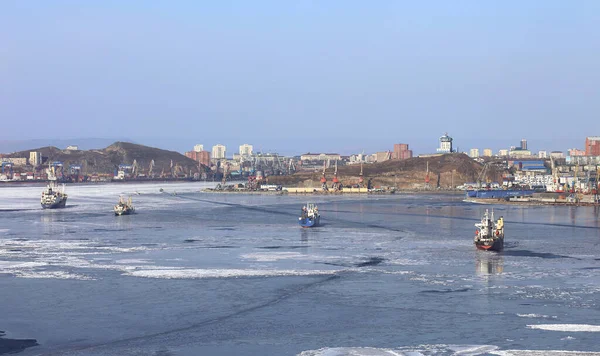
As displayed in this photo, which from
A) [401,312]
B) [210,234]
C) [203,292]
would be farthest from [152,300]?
[210,234]

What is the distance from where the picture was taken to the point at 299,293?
87.5ft

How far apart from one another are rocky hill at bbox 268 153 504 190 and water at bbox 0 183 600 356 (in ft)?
338

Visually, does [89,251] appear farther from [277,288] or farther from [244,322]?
[244,322]

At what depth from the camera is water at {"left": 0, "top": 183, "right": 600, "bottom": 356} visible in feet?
65.8

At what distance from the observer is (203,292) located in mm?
26906

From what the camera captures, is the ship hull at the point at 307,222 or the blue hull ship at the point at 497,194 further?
the blue hull ship at the point at 497,194

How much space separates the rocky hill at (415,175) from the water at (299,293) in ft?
338

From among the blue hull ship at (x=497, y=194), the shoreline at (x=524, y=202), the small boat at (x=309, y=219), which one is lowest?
the small boat at (x=309, y=219)

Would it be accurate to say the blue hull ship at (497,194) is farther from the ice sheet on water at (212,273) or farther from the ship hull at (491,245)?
the ice sheet on water at (212,273)

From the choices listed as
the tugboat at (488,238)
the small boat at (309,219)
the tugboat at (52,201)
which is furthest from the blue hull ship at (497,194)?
the tugboat at (488,238)

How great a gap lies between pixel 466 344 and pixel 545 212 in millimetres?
59275

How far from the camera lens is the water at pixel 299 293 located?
20.1 metres

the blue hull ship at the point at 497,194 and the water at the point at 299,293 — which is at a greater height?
the blue hull ship at the point at 497,194

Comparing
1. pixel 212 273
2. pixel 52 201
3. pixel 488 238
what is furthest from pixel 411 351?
pixel 52 201
